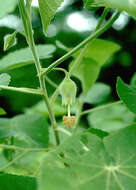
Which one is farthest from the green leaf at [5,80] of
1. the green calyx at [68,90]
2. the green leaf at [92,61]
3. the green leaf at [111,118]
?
the green leaf at [111,118]

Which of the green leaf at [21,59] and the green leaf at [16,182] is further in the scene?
the green leaf at [21,59]

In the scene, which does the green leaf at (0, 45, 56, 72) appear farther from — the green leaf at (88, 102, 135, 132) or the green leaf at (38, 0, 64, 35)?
the green leaf at (88, 102, 135, 132)

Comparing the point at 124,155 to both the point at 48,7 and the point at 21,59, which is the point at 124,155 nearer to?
the point at 48,7

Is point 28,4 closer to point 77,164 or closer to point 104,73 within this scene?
point 77,164

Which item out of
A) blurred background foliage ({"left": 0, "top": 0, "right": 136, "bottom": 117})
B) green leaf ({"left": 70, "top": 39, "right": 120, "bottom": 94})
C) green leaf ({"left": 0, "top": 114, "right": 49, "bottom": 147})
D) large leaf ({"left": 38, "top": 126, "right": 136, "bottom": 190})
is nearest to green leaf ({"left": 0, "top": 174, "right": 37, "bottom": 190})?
large leaf ({"left": 38, "top": 126, "right": 136, "bottom": 190})

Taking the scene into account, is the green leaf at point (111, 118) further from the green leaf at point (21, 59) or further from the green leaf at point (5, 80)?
the green leaf at point (5, 80)
